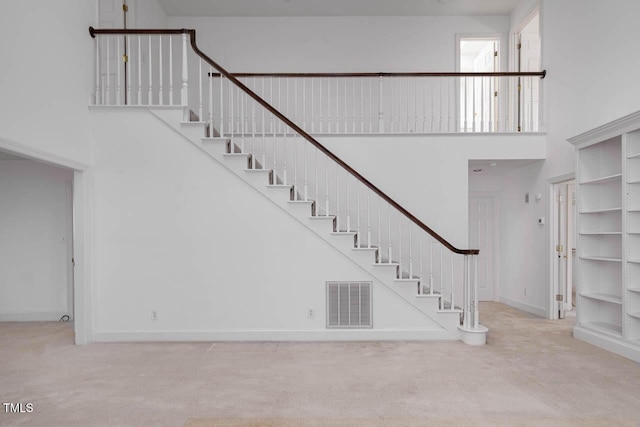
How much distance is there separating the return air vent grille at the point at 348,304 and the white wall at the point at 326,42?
4.40 metres

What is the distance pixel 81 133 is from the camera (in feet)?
15.2

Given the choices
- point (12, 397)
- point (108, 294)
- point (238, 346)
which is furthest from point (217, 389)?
point (108, 294)

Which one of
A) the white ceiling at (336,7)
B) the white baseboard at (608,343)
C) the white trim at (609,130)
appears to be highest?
the white ceiling at (336,7)

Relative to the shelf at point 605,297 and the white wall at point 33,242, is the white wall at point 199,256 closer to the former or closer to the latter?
the white wall at point 33,242

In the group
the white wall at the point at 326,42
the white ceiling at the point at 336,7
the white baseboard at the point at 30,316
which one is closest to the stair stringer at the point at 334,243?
the white wall at the point at 326,42

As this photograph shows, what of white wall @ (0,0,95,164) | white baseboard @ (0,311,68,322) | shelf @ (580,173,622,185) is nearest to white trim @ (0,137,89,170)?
white wall @ (0,0,95,164)

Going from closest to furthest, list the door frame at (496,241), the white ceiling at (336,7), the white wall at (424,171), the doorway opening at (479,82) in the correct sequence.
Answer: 1. the white wall at (424,171)
2. the doorway opening at (479,82)
3. the white ceiling at (336,7)
4. the door frame at (496,241)

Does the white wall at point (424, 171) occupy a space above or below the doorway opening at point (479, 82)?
below

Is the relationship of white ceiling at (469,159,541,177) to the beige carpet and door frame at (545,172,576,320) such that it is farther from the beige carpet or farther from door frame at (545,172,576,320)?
the beige carpet

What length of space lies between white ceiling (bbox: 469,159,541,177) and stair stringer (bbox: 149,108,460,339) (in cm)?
244

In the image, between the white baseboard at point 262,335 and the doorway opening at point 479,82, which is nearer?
the white baseboard at point 262,335

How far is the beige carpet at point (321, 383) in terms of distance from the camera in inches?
113

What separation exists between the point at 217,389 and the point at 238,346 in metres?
1.23

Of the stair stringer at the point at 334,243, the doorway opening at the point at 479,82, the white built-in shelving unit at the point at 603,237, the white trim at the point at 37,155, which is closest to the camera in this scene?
the white trim at the point at 37,155
